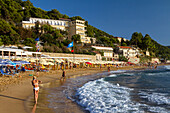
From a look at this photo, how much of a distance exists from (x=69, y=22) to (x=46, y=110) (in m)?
69.0

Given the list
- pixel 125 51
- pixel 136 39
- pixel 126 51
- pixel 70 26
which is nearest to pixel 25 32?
pixel 70 26

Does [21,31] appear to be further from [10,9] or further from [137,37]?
[137,37]

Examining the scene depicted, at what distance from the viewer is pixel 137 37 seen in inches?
3804

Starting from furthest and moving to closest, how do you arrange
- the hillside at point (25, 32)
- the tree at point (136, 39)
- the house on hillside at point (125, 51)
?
the tree at point (136, 39) → the house on hillside at point (125, 51) → the hillside at point (25, 32)

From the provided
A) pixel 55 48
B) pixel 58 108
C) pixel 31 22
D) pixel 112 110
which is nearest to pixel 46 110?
pixel 58 108

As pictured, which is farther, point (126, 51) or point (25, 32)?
point (126, 51)

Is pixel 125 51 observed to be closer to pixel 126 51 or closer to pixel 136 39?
pixel 126 51

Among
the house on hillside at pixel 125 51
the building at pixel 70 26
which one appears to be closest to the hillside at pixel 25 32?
the building at pixel 70 26

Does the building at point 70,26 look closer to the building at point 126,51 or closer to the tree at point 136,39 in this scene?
the building at point 126,51

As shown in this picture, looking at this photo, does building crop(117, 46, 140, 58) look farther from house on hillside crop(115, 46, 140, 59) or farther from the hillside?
the hillside

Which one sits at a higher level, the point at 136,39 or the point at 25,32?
the point at 136,39

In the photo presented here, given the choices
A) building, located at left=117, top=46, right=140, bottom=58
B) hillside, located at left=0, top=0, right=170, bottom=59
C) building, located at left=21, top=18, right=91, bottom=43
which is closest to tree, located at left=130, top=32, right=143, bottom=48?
building, located at left=117, top=46, right=140, bottom=58

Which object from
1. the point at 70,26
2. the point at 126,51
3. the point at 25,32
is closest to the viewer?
the point at 25,32

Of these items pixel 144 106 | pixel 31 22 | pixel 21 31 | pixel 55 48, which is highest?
pixel 31 22
